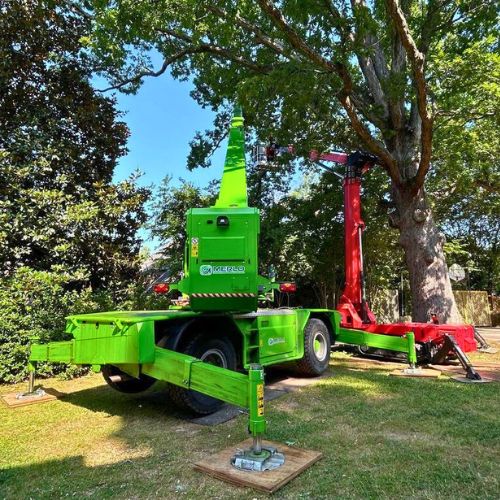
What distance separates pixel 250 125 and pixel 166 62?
3036 millimetres

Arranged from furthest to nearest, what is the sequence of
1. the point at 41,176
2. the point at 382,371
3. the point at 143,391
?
the point at 41,176, the point at 382,371, the point at 143,391

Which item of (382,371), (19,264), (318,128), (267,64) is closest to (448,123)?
(318,128)

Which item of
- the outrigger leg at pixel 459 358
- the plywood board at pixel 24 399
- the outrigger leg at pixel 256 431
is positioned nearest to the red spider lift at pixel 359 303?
the outrigger leg at pixel 459 358

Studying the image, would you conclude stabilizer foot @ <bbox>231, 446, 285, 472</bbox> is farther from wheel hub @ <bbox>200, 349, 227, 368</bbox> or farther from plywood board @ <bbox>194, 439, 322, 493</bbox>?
wheel hub @ <bbox>200, 349, 227, 368</bbox>

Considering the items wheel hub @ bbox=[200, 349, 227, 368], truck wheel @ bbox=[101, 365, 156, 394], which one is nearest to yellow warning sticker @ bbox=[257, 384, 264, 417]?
wheel hub @ bbox=[200, 349, 227, 368]

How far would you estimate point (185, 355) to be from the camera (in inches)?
189

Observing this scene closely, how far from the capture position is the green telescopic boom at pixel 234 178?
7355 millimetres

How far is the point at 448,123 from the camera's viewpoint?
438 inches

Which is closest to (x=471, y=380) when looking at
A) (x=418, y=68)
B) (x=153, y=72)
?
(x=418, y=68)

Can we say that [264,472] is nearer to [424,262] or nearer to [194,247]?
[194,247]

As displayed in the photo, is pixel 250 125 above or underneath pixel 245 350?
above

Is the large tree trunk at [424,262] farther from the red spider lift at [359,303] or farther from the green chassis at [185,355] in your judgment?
the green chassis at [185,355]

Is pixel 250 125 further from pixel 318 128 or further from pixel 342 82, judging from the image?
pixel 342 82

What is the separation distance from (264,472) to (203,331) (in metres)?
2.49
